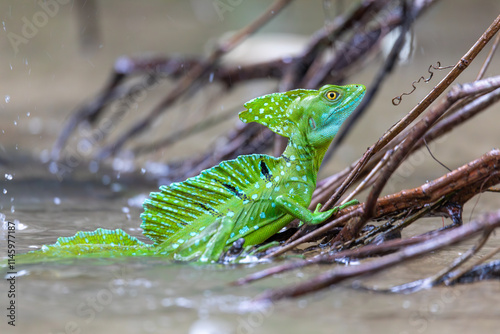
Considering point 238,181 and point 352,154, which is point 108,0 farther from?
→ point 238,181

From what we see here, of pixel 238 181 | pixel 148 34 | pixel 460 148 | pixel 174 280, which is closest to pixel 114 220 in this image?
pixel 238 181

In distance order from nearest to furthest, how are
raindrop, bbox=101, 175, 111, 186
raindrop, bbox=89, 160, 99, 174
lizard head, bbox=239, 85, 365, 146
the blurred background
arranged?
1. the blurred background
2. lizard head, bbox=239, 85, 365, 146
3. raindrop, bbox=101, 175, 111, 186
4. raindrop, bbox=89, 160, 99, 174

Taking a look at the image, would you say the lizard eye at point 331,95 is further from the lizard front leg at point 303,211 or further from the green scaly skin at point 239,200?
the lizard front leg at point 303,211

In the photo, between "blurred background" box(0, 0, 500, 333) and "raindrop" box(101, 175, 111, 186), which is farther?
"raindrop" box(101, 175, 111, 186)

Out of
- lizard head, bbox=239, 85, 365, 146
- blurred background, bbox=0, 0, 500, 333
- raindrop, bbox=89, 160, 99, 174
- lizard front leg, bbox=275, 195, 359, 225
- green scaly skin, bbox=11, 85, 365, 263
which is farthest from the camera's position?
raindrop, bbox=89, 160, 99, 174

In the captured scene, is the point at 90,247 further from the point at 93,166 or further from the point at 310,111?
the point at 93,166

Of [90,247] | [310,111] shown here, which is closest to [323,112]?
[310,111]

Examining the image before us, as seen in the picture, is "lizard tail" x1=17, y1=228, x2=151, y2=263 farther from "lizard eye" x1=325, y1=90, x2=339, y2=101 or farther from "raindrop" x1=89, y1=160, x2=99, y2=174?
"raindrop" x1=89, y1=160, x2=99, y2=174

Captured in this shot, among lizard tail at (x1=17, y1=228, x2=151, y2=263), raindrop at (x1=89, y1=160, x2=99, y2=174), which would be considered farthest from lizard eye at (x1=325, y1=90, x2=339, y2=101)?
raindrop at (x1=89, y1=160, x2=99, y2=174)
